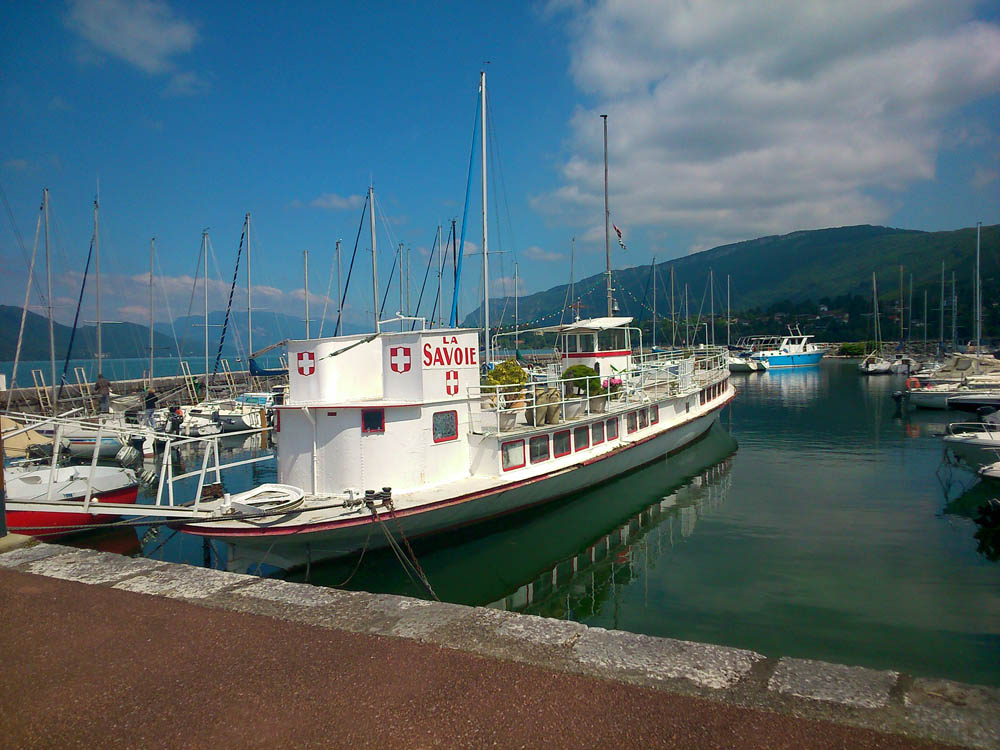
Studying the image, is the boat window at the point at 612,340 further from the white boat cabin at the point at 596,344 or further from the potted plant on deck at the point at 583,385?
the potted plant on deck at the point at 583,385

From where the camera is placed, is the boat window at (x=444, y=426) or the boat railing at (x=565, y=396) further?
the boat railing at (x=565, y=396)

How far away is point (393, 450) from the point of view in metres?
12.6

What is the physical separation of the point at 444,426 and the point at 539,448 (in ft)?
10.7

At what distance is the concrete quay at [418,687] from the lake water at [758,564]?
5.36 m

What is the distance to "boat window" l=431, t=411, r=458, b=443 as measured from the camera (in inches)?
520

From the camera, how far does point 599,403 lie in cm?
1817

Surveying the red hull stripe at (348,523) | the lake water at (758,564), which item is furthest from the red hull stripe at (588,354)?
the red hull stripe at (348,523)

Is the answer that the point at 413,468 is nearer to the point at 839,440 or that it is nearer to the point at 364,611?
the point at 364,611

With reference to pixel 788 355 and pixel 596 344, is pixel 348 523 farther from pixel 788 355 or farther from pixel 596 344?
pixel 788 355

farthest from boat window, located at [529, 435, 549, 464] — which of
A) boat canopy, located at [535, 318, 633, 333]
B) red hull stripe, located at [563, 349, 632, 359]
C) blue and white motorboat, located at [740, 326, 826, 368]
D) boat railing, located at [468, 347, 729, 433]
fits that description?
blue and white motorboat, located at [740, 326, 826, 368]

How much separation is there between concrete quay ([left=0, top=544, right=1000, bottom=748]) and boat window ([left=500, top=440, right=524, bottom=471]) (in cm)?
856

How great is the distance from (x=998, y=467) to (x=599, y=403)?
11066 millimetres

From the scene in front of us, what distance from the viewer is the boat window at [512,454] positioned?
14508mm

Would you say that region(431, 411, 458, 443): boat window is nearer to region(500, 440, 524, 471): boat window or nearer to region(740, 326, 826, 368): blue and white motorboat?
region(500, 440, 524, 471): boat window
